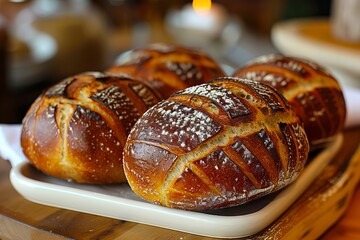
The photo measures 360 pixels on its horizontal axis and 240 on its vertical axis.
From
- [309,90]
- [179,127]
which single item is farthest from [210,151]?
[309,90]

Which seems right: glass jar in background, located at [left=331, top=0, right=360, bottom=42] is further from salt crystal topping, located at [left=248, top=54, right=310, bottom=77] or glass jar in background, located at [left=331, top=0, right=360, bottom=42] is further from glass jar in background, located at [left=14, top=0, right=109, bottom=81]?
glass jar in background, located at [left=14, top=0, right=109, bottom=81]

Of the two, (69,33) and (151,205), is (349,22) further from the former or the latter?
(69,33)

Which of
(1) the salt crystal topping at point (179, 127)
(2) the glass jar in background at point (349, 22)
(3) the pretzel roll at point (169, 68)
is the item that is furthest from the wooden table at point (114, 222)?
(2) the glass jar in background at point (349, 22)

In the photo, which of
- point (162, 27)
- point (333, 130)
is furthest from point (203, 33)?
point (333, 130)

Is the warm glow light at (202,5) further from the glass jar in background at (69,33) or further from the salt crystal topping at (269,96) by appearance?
the salt crystal topping at (269,96)

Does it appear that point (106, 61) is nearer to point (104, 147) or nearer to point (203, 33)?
point (203, 33)
